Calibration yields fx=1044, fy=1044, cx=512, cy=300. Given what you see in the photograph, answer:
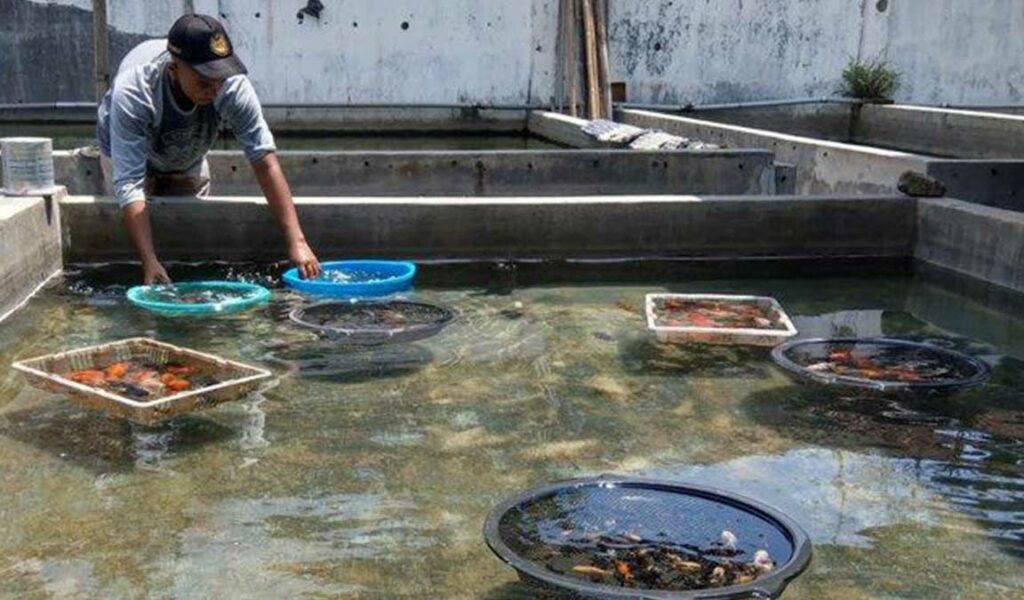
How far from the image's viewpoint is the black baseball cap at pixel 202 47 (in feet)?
13.5

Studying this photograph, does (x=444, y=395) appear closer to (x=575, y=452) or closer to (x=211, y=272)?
(x=575, y=452)

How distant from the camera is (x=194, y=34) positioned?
4098 millimetres

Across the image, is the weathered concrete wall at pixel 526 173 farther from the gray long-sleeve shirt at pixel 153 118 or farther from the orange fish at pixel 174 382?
the orange fish at pixel 174 382

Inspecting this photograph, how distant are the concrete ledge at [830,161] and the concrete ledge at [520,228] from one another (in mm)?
617

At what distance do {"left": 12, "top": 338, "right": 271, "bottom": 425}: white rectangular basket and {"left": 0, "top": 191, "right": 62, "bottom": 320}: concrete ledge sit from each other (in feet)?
3.98

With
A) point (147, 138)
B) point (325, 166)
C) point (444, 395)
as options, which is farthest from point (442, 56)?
point (444, 395)

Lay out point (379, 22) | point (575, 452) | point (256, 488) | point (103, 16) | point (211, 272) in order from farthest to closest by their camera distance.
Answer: point (379, 22) → point (103, 16) → point (211, 272) → point (575, 452) → point (256, 488)

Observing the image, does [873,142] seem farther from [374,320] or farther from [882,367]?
[374,320]

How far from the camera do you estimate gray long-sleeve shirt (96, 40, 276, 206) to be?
4.56 m

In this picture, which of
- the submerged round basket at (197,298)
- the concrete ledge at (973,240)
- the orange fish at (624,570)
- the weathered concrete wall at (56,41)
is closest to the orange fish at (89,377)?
the submerged round basket at (197,298)

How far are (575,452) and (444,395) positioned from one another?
0.71 meters

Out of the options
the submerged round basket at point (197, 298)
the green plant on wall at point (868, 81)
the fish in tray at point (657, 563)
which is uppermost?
the green plant on wall at point (868, 81)

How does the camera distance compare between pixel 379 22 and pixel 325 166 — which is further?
pixel 379 22

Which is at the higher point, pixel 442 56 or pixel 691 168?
pixel 442 56
